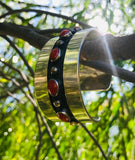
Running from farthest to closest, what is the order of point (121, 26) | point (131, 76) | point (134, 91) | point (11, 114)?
point (121, 26)
point (11, 114)
point (134, 91)
point (131, 76)

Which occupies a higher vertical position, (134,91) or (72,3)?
(72,3)

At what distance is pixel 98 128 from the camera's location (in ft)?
4.03

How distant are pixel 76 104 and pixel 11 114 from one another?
0.78m

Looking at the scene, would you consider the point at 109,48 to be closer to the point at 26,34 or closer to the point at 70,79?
the point at 70,79

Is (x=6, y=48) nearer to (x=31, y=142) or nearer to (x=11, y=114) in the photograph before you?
(x=11, y=114)

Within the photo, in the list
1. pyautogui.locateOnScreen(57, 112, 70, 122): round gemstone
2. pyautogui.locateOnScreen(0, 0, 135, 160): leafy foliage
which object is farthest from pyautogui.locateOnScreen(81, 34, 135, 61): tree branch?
pyautogui.locateOnScreen(0, 0, 135, 160): leafy foliage

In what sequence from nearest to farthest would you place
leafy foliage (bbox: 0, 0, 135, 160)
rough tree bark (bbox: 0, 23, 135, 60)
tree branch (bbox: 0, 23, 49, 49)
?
rough tree bark (bbox: 0, 23, 135, 60)
tree branch (bbox: 0, 23, 49, 49)
leafy foliage (bbox: 0, 0, 135, 160)

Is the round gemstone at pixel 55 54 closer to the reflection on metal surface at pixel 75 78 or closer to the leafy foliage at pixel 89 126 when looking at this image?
the reflection on metal surface at pixel 75 78

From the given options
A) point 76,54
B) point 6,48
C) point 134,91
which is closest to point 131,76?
point 76,54

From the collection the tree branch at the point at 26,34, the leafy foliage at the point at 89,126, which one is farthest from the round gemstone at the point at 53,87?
the leafy foliage at the point at 89,126

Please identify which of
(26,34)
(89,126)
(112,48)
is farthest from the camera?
(89,126)

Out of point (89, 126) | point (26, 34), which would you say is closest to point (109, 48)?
point (26, 34)

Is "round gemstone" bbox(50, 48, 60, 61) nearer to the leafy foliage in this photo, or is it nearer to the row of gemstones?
the row of gemstones

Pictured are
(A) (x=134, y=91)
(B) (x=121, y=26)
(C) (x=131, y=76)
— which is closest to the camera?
(C) (x=131, y=76)
